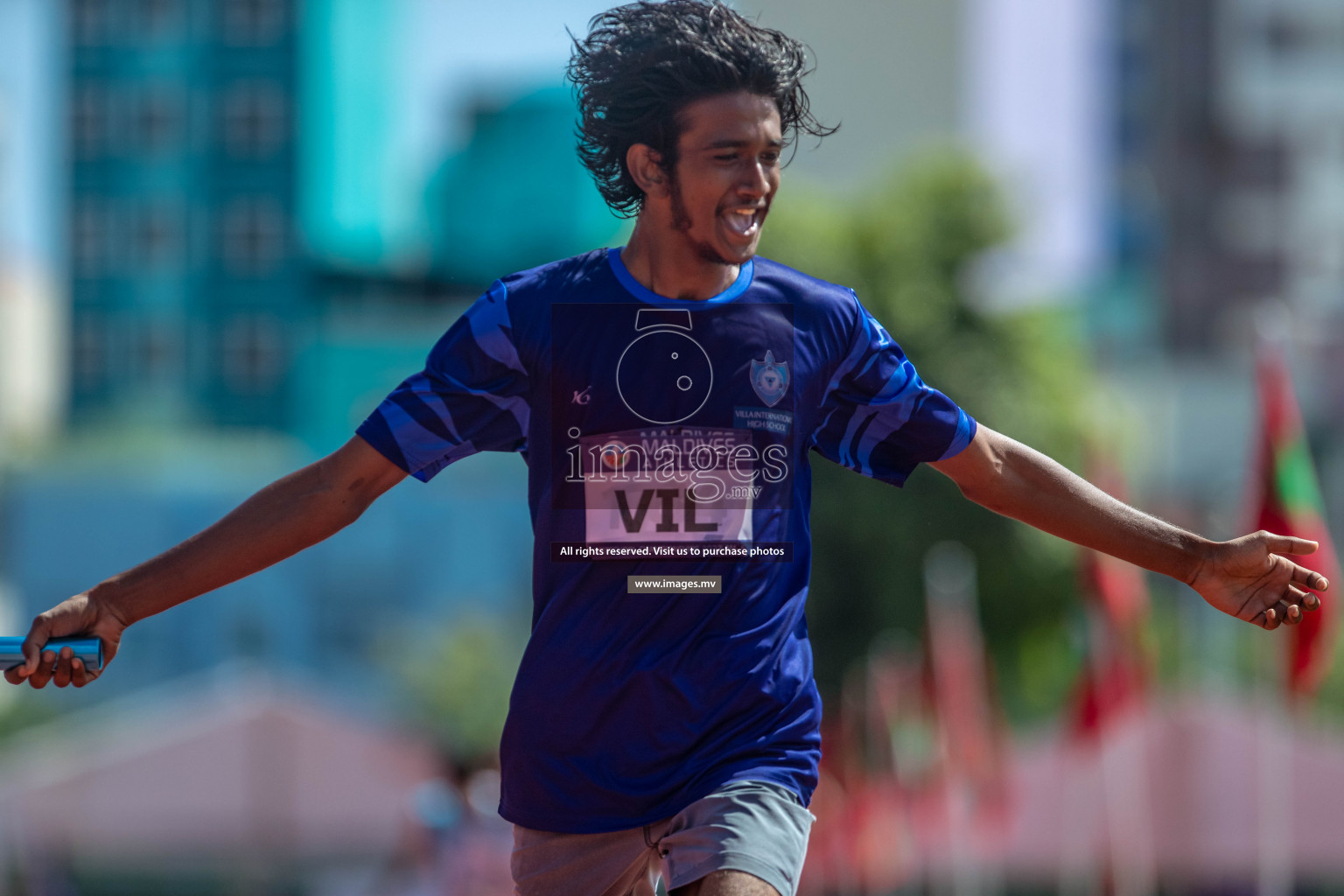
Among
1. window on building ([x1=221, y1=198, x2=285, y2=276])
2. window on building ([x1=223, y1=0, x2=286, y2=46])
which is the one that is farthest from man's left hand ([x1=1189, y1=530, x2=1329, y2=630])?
window on building ([x1=223, y1=0, x2=286, y2=46])

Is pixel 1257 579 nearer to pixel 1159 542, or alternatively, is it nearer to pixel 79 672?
pixel 1159 542

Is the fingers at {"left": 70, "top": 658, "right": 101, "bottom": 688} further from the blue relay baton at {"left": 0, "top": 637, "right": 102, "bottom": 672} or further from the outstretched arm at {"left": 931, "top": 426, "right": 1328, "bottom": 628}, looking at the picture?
the outstretched arm at {"left": 931, "top": 426, "right": 1328, "bottom": 628}

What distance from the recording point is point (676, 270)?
9.06 ft

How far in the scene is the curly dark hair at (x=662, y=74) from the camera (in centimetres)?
273

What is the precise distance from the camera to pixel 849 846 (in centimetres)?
1425

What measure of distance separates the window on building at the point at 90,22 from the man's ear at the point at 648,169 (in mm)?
43358

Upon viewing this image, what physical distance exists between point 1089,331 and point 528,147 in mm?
17205

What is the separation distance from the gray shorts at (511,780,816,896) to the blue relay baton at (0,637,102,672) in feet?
2.38

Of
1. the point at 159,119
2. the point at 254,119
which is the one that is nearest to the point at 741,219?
the point at 254,119

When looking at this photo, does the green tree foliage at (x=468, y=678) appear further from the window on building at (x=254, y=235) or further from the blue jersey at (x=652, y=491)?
the blue jersey at (x=652, y=491)

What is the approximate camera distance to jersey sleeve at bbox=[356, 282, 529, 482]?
109 inches

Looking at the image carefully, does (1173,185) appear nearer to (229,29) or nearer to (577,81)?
(229,29)

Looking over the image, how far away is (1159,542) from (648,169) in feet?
3.45

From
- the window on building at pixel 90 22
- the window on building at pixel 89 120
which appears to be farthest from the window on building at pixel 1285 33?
the window on building at pixel 89 120
